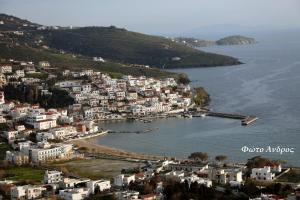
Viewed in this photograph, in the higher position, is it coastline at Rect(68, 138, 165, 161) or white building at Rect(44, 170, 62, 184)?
white building at Rect(44, 170, 62, 184)

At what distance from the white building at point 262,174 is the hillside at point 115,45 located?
29.6m

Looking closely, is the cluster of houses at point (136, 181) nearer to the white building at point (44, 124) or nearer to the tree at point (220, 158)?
the tree at point (220, 158)

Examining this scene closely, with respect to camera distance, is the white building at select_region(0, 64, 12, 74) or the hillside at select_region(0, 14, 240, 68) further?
the hillside at select_region(0, 14, 240, 68)

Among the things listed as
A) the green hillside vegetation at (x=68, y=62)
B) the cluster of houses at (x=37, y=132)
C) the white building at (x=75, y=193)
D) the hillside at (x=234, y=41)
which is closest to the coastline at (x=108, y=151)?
the cluster of houses at (x=37, y=132)

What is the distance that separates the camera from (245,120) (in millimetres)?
20578

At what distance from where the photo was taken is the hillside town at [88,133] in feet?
37.3

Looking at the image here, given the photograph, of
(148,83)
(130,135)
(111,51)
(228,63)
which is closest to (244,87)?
(148,83)

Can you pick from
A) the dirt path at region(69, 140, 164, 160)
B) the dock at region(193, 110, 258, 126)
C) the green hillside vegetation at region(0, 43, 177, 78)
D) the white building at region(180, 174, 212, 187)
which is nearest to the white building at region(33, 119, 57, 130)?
the dirt path at region(69, 140, 164, 160)

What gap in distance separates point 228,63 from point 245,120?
23018mm

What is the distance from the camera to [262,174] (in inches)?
491

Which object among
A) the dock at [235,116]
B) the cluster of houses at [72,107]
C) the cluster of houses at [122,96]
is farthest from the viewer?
the cluster of houses at [122,96]

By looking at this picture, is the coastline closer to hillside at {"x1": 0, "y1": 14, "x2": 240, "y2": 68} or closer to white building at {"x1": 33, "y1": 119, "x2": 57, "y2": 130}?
white building at {"x1": 33, "y1": 119, "x2": 57, "y2": 130}

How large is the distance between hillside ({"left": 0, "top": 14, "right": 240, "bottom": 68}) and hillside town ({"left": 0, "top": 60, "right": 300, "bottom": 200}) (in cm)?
1245

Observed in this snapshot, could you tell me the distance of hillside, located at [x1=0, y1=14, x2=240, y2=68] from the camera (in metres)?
43.8
